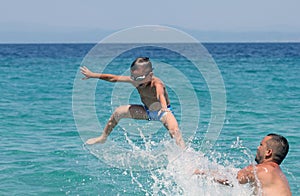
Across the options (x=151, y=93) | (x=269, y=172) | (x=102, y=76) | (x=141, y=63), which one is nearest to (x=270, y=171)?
(x=269, y=172)

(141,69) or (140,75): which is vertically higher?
(141,69)

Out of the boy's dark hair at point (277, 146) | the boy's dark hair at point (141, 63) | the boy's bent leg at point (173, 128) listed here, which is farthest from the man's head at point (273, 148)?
the boy's dark hair at point (141, 63)

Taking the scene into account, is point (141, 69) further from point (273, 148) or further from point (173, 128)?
point (273, 148)

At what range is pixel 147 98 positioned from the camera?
932cm

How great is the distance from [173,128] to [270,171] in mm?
2677

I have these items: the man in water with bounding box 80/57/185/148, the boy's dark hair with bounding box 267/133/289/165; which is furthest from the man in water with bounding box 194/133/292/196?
the man in water with bounding box 80/57/185/148

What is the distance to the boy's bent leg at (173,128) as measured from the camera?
880cm

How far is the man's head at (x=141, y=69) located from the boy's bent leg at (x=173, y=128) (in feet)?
2.28

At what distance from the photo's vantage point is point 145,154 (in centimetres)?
1210

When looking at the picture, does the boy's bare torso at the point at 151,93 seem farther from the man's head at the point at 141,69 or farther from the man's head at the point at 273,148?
the man's head at the point at 273,148

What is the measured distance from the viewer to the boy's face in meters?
8.91

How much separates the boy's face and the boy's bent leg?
64 centimetres

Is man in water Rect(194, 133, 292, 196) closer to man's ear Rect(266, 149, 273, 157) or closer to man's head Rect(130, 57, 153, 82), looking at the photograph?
man's ear Rect(266, 149, 273, 157)

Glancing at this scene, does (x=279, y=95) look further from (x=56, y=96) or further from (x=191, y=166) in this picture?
(x=191, y=166)
